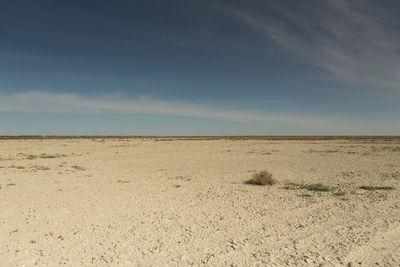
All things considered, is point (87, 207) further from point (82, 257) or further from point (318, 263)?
point (318, 263)

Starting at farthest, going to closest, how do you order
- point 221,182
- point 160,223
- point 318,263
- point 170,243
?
point 221,182 < point 160,223 < point 170,243 < point 318,263

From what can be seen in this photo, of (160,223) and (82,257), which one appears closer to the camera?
(82,257)

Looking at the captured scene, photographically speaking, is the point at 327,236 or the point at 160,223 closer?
the point at 327,236

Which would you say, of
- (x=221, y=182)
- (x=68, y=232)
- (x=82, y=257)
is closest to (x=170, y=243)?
(x=82, y=257)

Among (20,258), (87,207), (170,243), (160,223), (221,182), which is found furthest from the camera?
(221,182)

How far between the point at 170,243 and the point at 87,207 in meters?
3.97

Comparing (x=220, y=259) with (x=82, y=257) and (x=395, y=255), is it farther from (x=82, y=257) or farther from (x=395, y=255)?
(x=395, y=255)

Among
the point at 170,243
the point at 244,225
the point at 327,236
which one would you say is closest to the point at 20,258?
the point at 170,243

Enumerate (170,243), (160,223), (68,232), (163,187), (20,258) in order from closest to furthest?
1. (20,258)
2. (170,243)
3. (68,232)
4. (160,223)
5. (163,187)

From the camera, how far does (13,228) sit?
6824mm

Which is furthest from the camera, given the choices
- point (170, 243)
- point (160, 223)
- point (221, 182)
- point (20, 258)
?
point (221, 182)

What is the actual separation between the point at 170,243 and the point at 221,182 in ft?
23.5

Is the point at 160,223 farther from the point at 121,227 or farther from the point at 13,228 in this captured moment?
the point at 13,228

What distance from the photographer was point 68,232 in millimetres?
6566
